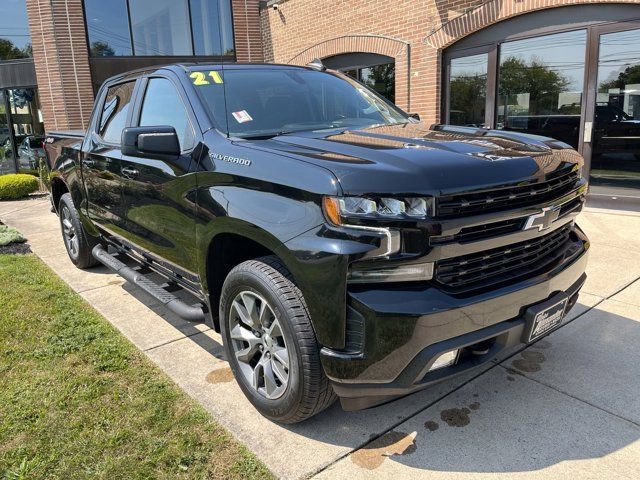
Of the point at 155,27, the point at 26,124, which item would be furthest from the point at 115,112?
the point at 26,124

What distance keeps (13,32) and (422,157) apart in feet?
59.6

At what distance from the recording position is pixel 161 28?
50.8ft

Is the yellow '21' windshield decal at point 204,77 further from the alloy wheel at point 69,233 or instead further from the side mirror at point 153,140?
the alloy wheel at point 69,233

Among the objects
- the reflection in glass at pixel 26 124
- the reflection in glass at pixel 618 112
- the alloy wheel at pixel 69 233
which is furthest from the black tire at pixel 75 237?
the reflection in glass at pixel 26 124

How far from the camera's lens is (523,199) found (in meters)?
2.60

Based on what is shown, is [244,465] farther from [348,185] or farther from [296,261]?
[348,185]

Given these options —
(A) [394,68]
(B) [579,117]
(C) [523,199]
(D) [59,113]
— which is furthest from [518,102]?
(D) [59,113]

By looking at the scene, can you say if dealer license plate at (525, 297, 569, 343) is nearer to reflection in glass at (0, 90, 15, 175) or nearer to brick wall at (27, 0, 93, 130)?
brick wall at (27, 0, 93, 130)

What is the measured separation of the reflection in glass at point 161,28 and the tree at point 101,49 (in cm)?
70

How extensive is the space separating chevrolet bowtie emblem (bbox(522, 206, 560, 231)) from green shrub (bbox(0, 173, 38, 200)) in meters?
12.8

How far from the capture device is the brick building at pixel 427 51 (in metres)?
7.66

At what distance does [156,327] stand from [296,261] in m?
2.30

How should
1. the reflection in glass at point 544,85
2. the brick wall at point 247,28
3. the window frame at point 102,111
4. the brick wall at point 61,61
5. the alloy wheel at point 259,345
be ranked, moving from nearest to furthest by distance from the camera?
the alloy wheel at point 259,345 < the window frame at point 102,111 < the reflection in glass at point 544,85 < the brick wall at point 61,61 < the brick wall at point 247,28

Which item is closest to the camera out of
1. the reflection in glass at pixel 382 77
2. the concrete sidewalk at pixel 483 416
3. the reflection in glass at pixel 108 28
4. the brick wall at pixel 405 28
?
the concrete sidewalk at pixel 483 416
